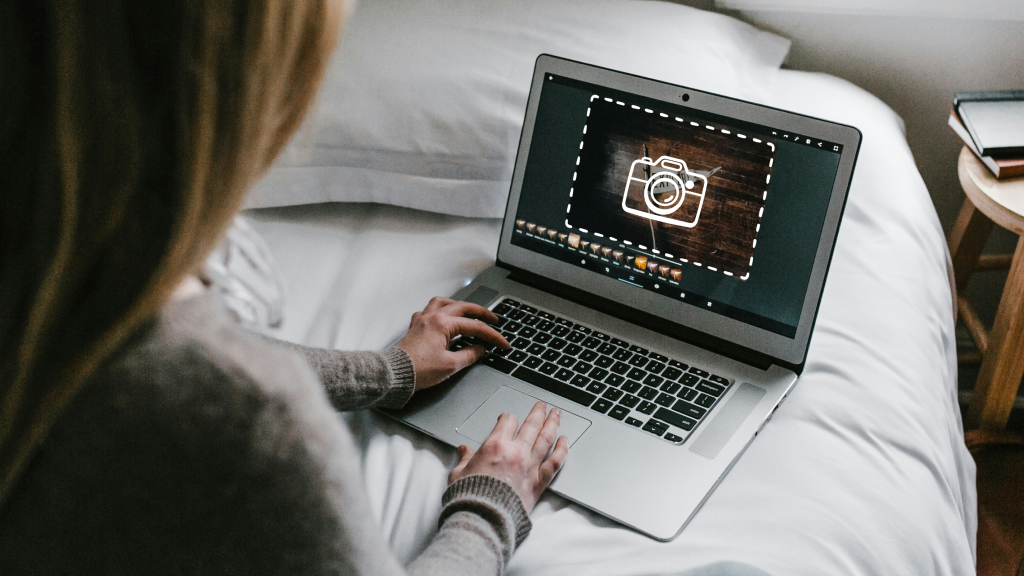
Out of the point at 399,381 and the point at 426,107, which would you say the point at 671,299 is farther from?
the point at 426,107

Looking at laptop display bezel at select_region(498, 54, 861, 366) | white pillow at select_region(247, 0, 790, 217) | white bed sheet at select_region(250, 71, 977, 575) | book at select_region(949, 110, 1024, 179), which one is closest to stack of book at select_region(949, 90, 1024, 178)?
book at select_region(949, 110, 1024, 179)

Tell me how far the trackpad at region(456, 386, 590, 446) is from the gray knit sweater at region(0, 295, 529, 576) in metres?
0.31

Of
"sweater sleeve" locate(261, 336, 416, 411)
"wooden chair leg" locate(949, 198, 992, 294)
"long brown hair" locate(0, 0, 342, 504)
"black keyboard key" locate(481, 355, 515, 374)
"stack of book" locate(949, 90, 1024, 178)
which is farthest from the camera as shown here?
"wooden chair leg" locate(949, 198, 992, 294)

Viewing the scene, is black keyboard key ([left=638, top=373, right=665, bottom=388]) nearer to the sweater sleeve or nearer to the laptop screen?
the laptop screen

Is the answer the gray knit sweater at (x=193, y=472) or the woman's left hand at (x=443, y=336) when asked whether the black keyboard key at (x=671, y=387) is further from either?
the gray knit sweater at (x=193, y=472)

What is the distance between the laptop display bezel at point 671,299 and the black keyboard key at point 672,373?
7 centimetres

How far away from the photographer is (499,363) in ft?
2.67

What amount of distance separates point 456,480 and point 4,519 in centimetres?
33

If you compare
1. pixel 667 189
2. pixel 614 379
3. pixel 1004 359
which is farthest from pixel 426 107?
pixel 1004 359

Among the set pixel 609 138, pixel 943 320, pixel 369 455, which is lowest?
pixel 369 455

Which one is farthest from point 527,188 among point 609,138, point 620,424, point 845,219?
point 845,219

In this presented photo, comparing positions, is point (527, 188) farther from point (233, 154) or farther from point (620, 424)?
point (233, 154)

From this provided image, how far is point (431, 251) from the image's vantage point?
3.31 feet

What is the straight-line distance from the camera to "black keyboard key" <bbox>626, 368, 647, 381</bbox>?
79 centimetres
